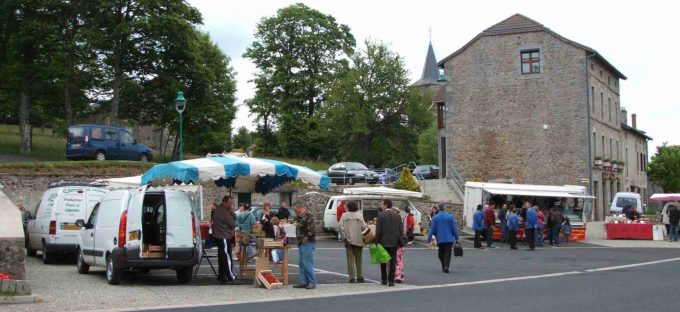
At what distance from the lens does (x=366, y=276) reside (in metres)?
16.7

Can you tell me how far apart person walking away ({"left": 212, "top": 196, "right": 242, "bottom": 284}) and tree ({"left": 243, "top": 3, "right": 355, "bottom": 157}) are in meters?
43.9

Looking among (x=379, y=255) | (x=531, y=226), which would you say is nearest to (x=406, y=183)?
(x=531, y=226)

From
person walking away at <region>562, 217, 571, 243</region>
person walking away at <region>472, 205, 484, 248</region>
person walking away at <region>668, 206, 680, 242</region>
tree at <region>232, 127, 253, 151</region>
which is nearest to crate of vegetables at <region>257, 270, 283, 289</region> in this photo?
person walking away at <region>472, 205, 484, 248</region>

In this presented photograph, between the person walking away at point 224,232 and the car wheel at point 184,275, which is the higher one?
the person walking away at point 224,232

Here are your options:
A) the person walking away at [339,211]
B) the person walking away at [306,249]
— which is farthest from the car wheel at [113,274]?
the person walking away at [339,211]

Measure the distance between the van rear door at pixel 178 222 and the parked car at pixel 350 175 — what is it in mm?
27530

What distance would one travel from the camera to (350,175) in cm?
4228

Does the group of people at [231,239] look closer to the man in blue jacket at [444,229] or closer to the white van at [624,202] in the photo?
the man in blue jacket at [444,229]

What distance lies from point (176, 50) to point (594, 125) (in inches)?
995

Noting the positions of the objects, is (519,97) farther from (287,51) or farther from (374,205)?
(287,51)

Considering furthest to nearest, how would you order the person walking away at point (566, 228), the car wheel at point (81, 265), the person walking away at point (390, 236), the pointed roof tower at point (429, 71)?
the pointed roof tower at point (429, 71) → the person walking away at point (566, 228) → the car wheel at point (81, 265) → the person walking away at point (390, 236)

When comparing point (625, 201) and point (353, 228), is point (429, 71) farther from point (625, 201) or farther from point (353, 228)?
point (353, 228)

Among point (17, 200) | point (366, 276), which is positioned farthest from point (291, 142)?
point (366, 276)

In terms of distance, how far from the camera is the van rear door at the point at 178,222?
14117 mm
